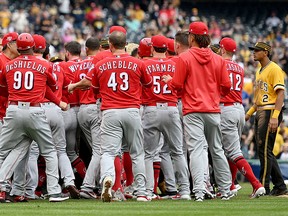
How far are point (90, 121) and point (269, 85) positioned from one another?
9.67ft

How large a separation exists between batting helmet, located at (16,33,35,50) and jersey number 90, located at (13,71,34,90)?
1.18ft

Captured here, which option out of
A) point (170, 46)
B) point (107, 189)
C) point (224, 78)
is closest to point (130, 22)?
point (170, 46)

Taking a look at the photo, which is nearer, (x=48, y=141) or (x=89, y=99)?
(x=48, y=141)

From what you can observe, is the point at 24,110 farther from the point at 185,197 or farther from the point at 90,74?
the point at 185,197

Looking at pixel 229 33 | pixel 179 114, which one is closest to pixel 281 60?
pixel 229 33

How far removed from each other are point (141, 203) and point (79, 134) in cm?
259

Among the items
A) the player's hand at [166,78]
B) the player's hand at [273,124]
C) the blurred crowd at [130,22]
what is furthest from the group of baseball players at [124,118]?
the blurred crowd at [130,22]

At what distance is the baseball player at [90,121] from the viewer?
49.4 feet

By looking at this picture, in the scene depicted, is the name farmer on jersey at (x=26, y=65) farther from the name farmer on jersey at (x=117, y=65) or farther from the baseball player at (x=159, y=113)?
the baseball player at (x=159, y=113)

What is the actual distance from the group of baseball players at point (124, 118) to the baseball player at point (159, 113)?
15 mm

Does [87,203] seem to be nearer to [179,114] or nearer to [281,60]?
[179,114]

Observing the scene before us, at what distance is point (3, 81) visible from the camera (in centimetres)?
1402

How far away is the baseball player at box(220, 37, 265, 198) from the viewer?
15.1m

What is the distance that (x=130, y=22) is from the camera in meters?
36.2
